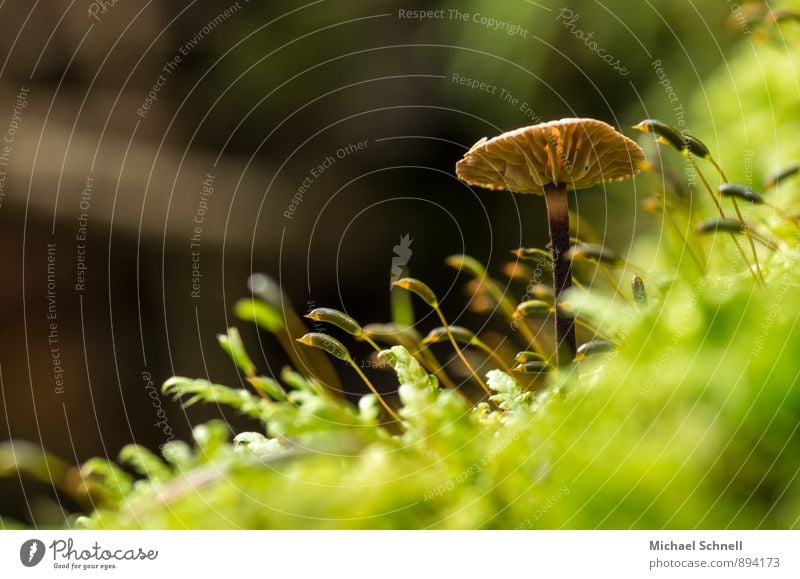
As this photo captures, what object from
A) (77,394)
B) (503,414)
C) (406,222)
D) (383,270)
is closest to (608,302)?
(503,414)

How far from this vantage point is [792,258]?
0.33m

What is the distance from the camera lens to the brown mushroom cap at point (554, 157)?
286 mm

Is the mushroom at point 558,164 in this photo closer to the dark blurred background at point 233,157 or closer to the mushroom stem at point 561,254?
the mushroom stem at point 561,254

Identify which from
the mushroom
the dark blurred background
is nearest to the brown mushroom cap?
the mushroom

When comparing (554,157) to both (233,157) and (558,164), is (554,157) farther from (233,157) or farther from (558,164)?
(233,157)

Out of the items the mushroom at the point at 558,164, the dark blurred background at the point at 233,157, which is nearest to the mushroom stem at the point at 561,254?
the mushroom at the point at 558,164

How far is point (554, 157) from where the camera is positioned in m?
0.30

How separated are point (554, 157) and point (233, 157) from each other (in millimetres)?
1248

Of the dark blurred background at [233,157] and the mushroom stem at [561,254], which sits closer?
the mushroom stem at [561,254]

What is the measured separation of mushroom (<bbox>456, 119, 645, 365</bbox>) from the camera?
29 cm

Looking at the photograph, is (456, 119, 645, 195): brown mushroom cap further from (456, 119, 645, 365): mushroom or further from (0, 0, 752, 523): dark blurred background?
(0, 0, 752, 523): dark blurred background

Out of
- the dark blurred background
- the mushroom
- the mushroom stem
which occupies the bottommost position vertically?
the mushroom stem

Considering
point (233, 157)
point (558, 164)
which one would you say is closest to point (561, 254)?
point (558, 164)

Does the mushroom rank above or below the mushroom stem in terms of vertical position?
above
